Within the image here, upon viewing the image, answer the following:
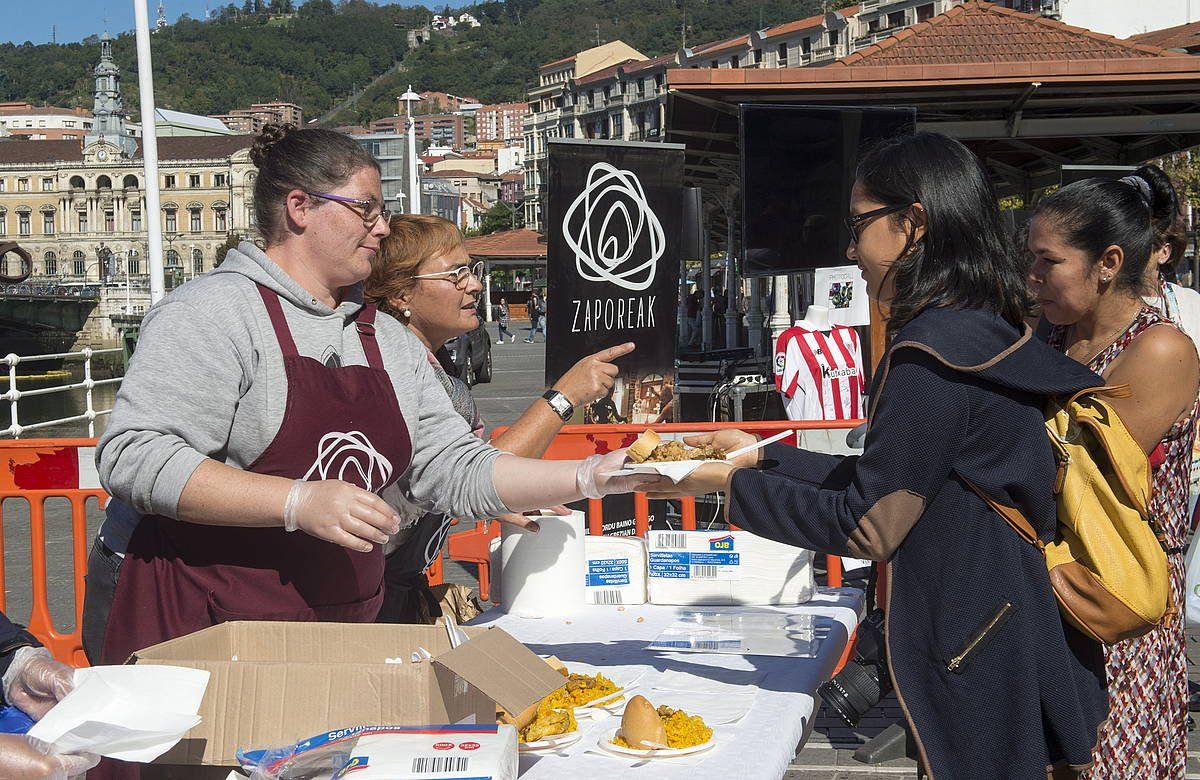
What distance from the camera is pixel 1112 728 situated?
2627mm

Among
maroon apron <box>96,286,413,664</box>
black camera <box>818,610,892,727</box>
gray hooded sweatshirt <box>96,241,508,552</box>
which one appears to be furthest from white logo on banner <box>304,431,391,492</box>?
black camera <box>818,610,892,727</box>

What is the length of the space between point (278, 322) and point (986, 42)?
452 inches

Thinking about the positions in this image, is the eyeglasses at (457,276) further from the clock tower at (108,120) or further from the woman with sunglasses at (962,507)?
the clock tower at (108,120)

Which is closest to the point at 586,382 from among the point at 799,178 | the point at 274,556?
the point at 274,556

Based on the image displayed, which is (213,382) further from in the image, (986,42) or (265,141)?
(986,42)

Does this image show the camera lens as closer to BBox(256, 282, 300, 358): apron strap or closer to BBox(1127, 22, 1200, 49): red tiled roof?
BBox(256, 282, 300, 358): apron strap

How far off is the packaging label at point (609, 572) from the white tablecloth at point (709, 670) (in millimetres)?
72

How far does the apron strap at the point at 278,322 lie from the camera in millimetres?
2482

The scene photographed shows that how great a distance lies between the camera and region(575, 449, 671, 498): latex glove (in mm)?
2631

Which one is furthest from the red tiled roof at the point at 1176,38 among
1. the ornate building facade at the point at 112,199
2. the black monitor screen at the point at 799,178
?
the ornate building facade at the point at 112,199

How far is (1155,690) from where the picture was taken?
2686 mm

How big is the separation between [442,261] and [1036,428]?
2.06 m

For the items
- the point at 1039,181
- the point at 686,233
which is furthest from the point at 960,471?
the point at 1039,181

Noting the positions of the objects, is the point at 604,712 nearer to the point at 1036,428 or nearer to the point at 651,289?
the point at 1036,428
